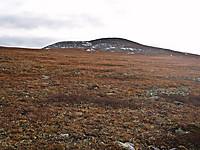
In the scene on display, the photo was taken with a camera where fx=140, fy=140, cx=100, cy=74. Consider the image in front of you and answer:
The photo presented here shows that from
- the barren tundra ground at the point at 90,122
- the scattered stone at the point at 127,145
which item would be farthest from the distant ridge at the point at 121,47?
A: the scattered stone at the point at 127,145

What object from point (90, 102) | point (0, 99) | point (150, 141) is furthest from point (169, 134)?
point (0, 99)

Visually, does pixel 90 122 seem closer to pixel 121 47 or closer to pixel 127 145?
pixel 127 145

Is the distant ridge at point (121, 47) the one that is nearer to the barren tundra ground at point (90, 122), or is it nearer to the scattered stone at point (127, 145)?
the barren tundra ground at point (90, 122)

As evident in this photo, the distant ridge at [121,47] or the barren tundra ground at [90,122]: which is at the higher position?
the distant ridge at [121,47]

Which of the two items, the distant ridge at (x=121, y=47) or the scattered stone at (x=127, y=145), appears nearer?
the scattered stone at (x=127, y=145)

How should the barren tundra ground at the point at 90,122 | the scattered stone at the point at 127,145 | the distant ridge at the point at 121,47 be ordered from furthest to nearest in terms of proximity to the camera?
the distant ridge at the point at 121,47, the barren tundra ground at the point at 90,122, the scattered stone at the point at 127,145

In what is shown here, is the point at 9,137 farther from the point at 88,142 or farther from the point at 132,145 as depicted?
the point at 132,145

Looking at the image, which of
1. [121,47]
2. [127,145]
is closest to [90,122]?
[127,145]

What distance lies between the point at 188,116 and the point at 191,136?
4188 millimetres

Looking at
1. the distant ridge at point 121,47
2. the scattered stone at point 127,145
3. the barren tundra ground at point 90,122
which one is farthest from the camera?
the distant ridge at point 121,47

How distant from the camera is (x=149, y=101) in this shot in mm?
15688

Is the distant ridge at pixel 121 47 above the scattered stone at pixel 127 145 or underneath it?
above

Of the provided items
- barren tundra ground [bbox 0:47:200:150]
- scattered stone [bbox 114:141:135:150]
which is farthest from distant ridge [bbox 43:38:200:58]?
scattered stone [bbox 114:141:135:150]

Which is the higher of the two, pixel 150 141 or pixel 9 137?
pixel 9 137
